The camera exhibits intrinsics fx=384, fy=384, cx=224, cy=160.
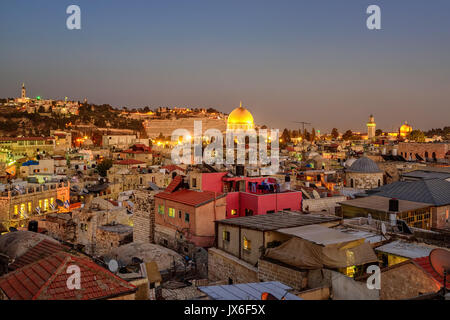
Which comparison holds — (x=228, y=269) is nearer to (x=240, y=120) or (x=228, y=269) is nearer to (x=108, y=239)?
(x=108, y=239)

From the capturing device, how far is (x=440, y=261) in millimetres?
5641

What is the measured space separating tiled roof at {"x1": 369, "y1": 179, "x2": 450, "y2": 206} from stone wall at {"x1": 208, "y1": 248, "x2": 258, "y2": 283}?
7.78 m

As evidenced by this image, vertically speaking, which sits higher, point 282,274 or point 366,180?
point 282,274

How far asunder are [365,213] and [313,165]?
23.4m

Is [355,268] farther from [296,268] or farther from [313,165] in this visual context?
[313,165]

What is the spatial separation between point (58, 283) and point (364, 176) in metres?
22.2

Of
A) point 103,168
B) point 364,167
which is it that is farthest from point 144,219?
point 103,168

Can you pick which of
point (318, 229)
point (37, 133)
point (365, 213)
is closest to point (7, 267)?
point (318, 229)

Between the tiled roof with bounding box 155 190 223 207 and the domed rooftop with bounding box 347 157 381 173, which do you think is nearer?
the tiled roof with bounding box 155 190 223 207

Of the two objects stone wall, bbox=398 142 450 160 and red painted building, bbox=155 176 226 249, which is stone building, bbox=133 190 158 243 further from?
stone wall, bbox=398 142 450 160

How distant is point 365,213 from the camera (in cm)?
1218

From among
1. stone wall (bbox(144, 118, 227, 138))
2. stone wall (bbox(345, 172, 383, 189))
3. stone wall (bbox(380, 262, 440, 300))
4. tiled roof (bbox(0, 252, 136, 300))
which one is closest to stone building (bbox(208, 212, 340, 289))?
stone wall (bbox(380, 262, 440, 300))

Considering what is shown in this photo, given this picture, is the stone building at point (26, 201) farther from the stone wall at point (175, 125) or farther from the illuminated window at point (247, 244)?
the stone wall at point (175, 125)

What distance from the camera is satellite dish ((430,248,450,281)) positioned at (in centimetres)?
557
